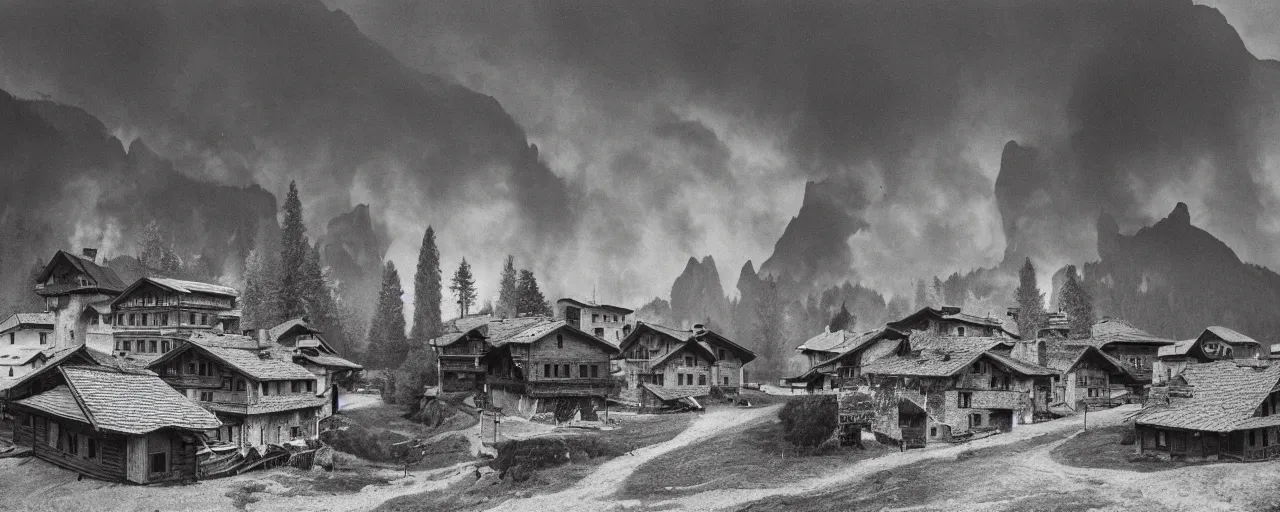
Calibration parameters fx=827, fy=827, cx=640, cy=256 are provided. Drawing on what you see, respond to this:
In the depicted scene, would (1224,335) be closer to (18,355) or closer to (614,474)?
(614,474)

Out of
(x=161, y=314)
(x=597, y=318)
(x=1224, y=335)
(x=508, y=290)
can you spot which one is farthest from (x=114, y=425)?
(x=1224, y=335)

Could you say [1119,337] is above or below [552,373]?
above

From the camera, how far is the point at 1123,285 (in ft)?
356

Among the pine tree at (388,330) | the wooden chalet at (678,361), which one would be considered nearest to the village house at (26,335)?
the pine tree at (388,330)

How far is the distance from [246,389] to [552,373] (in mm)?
21783

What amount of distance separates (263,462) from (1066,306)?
8792cm

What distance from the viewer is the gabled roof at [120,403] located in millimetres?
38531

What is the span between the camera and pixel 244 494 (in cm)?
4050

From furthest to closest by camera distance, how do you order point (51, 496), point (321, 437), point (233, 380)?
point (321, 437) < point (233, 380) < point (51, 496)

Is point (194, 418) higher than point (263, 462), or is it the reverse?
point (194, 418)

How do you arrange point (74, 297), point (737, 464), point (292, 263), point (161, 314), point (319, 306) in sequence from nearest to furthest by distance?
point (737, 464)
point (161, 314)
point (74, 297)
point (292, 263)
point (319, 306)

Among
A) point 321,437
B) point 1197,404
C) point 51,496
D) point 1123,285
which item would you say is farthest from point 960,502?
point 1123,285

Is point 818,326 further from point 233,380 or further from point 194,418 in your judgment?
point 194,418

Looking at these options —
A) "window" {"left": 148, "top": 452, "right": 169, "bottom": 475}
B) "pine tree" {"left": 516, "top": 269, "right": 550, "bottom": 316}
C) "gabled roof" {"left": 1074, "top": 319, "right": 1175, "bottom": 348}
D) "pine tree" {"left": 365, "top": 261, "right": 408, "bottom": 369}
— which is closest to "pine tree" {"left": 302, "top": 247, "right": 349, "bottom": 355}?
"pine tree" {"left": 365, "top": 261, "right": 408, "bottom": 369}
